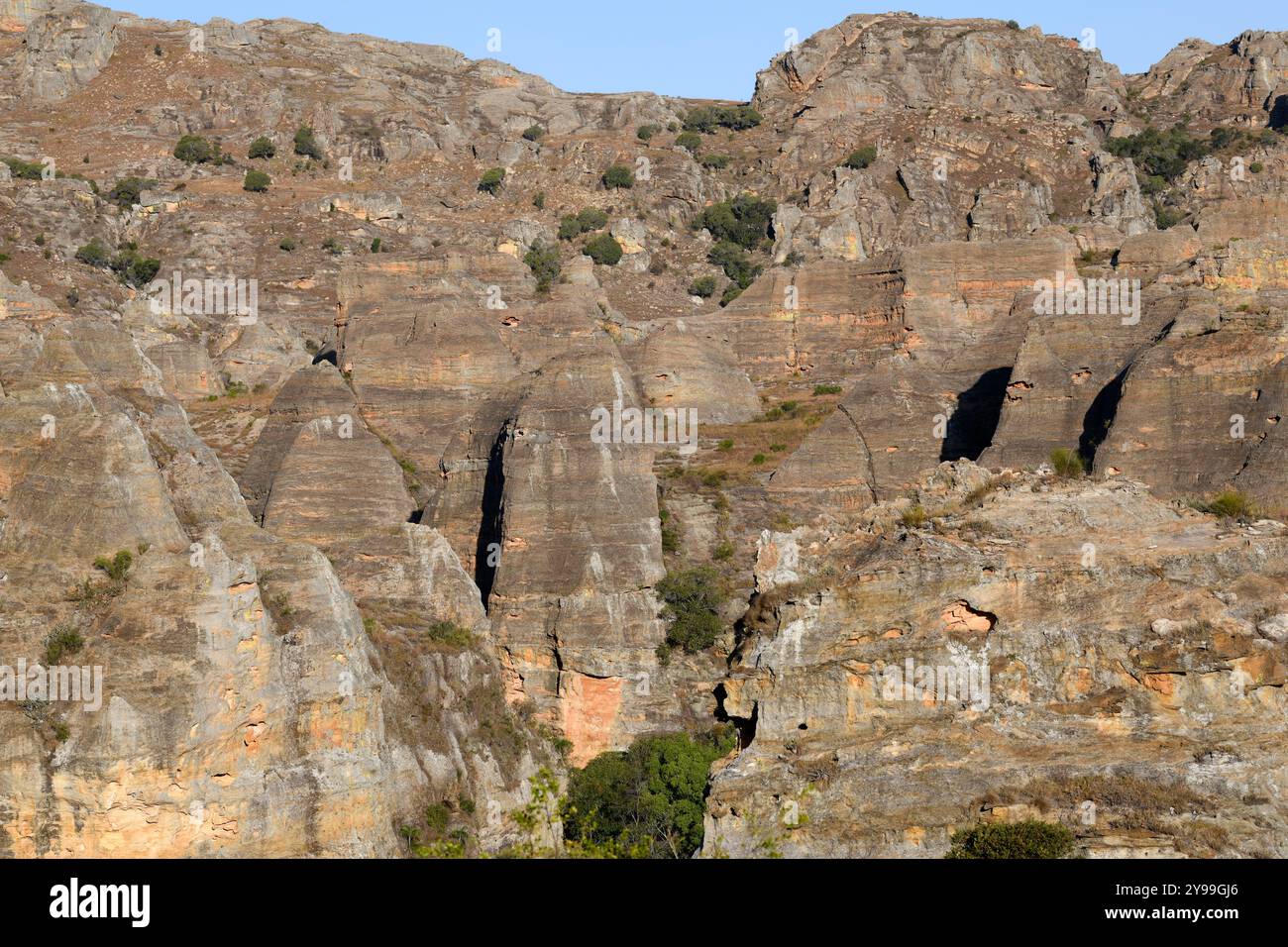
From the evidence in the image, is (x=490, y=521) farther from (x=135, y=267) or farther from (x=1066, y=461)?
(x=135, y=267)

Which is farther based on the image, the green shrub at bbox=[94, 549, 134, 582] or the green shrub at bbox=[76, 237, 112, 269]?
the green shrub at bbox=[76, 237, 112, 269]

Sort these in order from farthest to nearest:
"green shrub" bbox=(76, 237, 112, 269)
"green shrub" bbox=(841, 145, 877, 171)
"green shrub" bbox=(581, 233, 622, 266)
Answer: "green shrub" bbox=(841, 145, 877, 171), "green shrub" bbox=(581, 233, 622, 266), "green shrub" bbox=(76, 237, 112, 269)

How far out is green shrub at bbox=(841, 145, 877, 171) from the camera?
126 m

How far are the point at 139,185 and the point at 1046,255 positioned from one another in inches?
3148

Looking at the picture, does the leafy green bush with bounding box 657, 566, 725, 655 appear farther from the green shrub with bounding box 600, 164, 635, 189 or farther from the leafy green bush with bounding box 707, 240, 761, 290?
the green shrub with bounding box 600, 164, 635, 189

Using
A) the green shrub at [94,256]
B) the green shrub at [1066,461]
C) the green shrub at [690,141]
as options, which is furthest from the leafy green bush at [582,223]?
the green shrub at [1066,461]

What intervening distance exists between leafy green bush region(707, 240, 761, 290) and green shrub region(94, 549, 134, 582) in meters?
82.1

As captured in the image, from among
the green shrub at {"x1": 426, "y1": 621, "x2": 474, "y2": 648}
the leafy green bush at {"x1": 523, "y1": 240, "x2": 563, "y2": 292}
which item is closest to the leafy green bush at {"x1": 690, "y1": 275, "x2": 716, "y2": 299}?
the leafy green bush at {"x1": 523, "y1": 240, "x2": 563, "y2": 292}

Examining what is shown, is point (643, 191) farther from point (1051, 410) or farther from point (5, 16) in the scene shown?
point (1051, 410)

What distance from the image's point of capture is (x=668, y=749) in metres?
47.3

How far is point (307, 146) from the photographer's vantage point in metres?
144
